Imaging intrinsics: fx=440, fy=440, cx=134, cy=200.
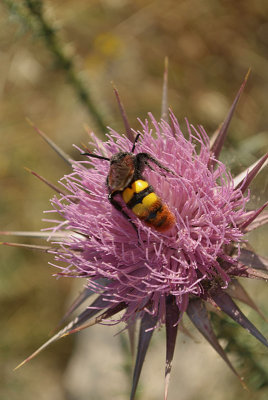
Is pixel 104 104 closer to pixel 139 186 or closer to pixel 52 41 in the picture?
pixel 52 41

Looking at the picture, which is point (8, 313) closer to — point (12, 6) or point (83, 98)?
point (83, 98)

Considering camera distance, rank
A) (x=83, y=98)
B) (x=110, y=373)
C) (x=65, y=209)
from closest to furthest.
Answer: (x=65, y=209), (x=83, y=98), (x=110, y=373)

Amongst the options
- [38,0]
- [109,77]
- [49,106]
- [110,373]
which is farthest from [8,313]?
[38,0]

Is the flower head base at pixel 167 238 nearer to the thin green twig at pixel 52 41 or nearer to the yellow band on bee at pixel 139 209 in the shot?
the yellow band on bee at pixel 139 209

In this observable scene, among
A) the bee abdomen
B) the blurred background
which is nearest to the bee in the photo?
the bee abdomen

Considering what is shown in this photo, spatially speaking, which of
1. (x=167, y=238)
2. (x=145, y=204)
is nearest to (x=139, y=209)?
(x=145, y=204)

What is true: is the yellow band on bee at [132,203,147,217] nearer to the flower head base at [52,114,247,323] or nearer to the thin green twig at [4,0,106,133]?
the flower head base at [52,114,247,323]
